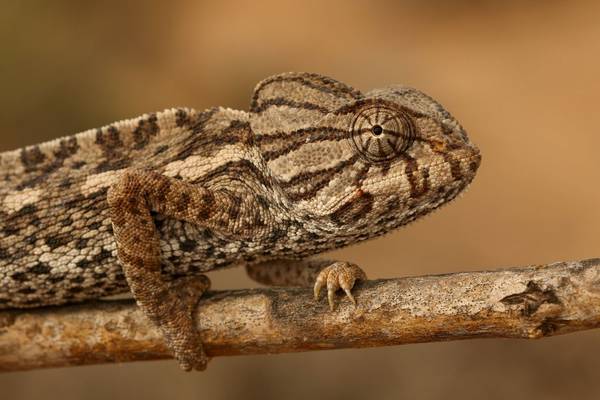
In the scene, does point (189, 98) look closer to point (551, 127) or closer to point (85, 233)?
point (551, 127)

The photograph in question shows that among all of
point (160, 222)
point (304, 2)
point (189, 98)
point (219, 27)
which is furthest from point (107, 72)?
point (160, 222)

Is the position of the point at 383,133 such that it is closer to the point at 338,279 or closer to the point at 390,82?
the point at 338,279

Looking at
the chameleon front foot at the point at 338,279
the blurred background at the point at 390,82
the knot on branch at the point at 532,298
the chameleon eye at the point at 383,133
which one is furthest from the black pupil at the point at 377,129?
the blurred background at the point at 390,82

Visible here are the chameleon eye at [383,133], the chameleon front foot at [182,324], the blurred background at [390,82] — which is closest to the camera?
the chameleon eye at [383,133]

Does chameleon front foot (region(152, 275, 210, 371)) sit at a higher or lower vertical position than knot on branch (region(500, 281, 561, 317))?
higher

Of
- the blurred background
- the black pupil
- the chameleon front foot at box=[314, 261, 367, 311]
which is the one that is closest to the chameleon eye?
the black pupil

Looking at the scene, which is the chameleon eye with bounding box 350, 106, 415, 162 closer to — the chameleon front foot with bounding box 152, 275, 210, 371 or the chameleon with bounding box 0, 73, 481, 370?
the chameleon with bounding box 0, 73, 481, 370

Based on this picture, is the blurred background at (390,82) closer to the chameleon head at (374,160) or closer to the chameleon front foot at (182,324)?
the chameleon front foot at (182,324)
